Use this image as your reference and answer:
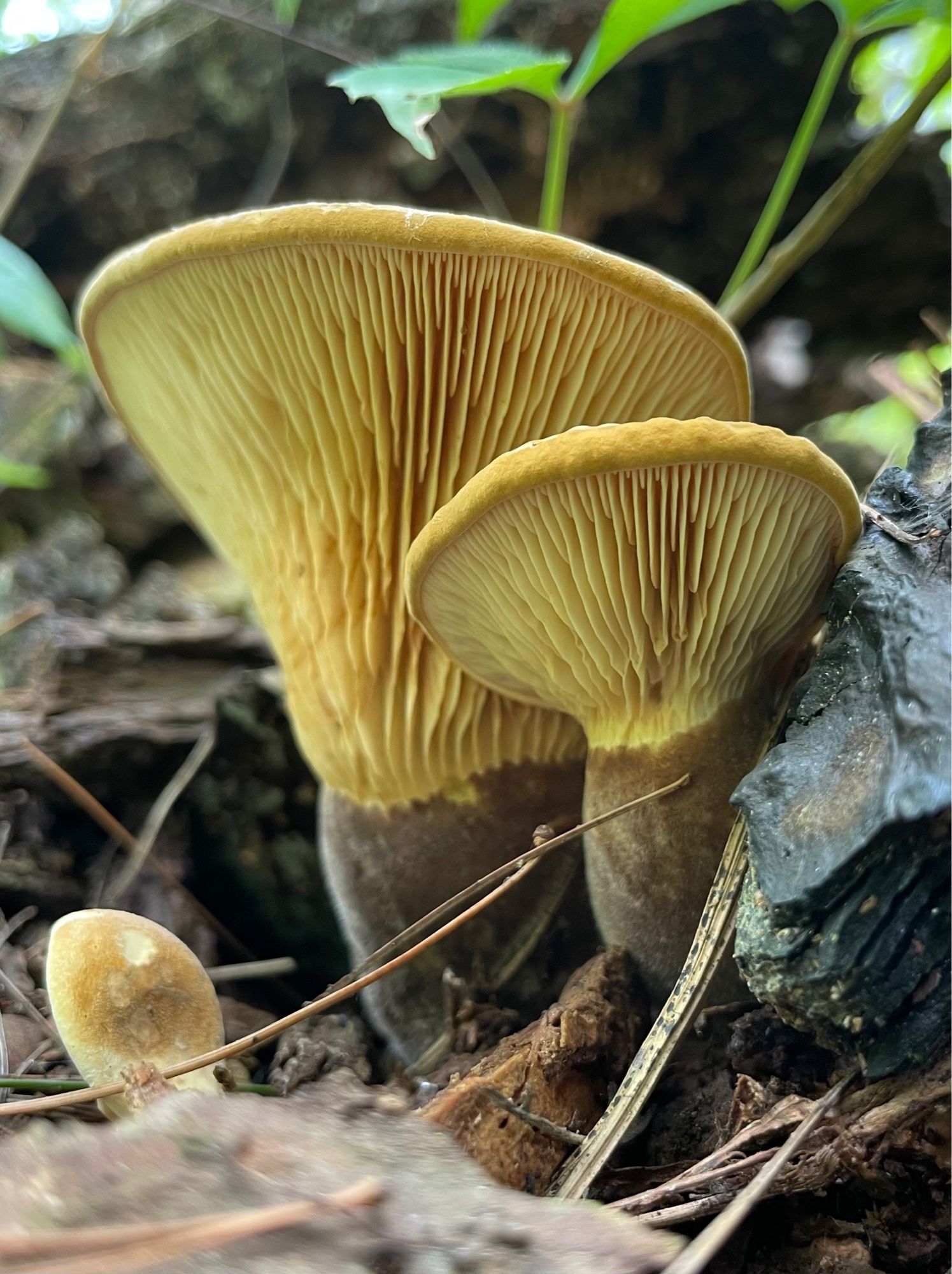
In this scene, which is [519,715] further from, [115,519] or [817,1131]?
[115,519]

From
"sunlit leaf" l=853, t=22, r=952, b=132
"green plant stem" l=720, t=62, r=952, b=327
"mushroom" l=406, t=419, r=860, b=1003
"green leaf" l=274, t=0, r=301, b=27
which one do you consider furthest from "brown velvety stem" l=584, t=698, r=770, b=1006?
"green leaf" l=274, t=0, r=301, b=27

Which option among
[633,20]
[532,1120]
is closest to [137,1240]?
[532,1120]

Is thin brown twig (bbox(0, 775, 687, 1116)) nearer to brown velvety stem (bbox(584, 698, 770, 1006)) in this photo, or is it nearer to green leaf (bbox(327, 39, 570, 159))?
brown velvety stem (bbox(584, 698, 770, 1006))

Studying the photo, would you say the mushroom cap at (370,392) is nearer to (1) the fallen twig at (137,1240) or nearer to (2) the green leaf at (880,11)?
(2) the green leaf at (880,11)

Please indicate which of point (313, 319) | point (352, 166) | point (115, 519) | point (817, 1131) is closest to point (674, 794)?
point (817, 1131)

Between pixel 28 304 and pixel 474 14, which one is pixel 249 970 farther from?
pixel 474 14
